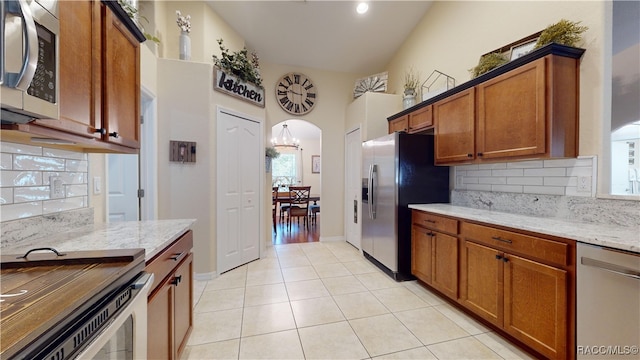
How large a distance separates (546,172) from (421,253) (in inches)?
52.3

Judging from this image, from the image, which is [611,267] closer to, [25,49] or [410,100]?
[25,49]

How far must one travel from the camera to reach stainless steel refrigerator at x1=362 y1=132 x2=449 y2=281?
289 cm

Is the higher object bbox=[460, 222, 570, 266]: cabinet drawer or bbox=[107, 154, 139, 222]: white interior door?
Answer: bbox=[107, 154, 139, 222]: white interior door

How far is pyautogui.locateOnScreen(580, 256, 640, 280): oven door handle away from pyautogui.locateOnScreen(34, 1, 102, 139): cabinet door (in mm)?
2602

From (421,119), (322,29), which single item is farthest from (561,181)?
(322,29)

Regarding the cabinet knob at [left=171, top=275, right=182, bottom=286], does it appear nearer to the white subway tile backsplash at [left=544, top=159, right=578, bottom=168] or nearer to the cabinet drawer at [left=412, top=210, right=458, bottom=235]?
the cabinet drawer at [left=412, top=210, right=458, bottom=235]

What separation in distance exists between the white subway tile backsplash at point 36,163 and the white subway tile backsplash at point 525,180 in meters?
3.48

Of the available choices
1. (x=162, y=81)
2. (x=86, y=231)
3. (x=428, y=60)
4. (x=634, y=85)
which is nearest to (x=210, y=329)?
(x=86, y=231)

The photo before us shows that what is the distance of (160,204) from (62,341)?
8.45ft

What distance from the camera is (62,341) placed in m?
0.57

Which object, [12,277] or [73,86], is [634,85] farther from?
[12,277]

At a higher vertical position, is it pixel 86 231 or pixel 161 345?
pixel 86 231

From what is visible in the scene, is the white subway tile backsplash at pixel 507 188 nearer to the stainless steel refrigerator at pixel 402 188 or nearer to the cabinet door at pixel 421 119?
the stainless steel refrigerator at pixel 402 188

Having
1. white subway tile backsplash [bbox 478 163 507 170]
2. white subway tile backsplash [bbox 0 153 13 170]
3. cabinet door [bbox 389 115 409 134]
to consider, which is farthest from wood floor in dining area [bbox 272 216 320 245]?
white subway tile backsplash [bbox 0 153 13 170]
